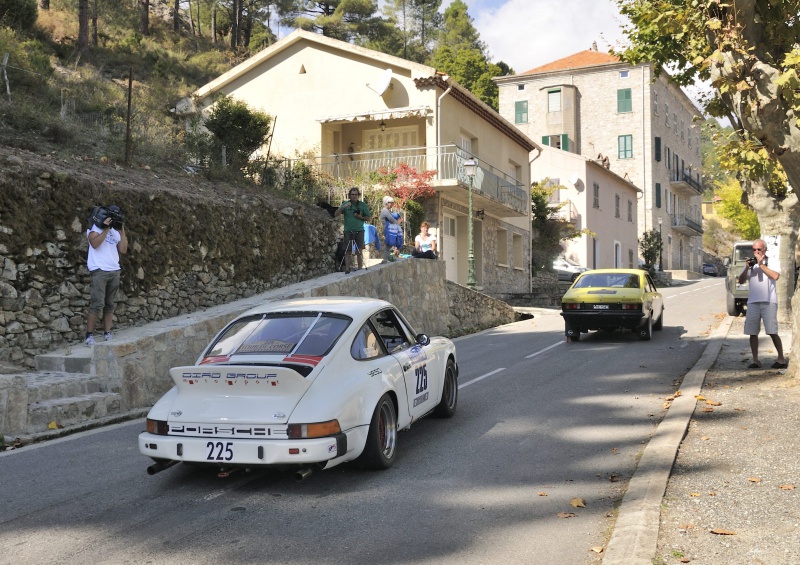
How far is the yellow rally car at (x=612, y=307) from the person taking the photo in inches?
623

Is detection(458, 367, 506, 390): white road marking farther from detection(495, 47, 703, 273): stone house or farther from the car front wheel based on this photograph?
detection(495, 47, 703, 273): stone house

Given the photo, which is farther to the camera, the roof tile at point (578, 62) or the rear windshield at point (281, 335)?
the roof tile at point (578, 62)

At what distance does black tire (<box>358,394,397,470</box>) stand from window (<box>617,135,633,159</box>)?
52.7m

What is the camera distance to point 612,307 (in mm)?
15922

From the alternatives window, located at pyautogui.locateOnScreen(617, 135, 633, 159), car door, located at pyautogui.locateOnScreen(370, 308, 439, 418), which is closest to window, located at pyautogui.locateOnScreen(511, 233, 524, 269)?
window, located at pyautogui.locateOnScreen(617, 135, 633, 159)

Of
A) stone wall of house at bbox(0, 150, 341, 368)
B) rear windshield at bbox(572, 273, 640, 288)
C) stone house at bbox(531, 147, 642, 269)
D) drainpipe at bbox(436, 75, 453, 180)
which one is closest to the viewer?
stone wall of house at bbox(0, 150, 341, 368)

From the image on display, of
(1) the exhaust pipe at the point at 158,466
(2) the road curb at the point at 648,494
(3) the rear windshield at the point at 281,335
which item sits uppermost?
(3) the rear windshield at the point at 281,335

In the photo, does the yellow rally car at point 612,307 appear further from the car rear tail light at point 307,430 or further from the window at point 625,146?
the window at point 625,146

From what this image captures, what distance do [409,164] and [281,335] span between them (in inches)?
Result: 789

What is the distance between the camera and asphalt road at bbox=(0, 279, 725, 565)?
469cm

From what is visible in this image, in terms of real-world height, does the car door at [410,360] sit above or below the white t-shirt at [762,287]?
below

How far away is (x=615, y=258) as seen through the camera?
164 ft

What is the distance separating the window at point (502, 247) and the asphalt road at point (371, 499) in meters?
24.5

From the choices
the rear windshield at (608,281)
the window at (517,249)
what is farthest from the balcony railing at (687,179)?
the rear windshield at (608,281)
